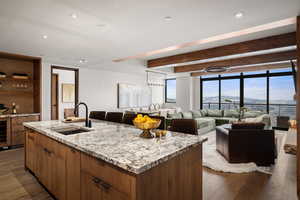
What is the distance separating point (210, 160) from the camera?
346 cm

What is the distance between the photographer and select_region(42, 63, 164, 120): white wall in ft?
17.2

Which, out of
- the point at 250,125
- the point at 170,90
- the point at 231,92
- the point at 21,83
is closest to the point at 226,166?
the point at 250,125

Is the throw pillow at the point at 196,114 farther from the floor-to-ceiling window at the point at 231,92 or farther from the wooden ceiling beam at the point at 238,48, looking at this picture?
the wooden ceiling beam at the point at 238,48

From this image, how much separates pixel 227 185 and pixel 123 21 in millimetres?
2888

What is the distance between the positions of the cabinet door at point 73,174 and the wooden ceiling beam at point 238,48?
4300 mm

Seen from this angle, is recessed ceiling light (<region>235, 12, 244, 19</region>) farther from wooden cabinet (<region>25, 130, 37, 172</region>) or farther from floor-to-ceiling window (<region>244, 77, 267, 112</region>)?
floor-to-ceiling window (<region>244, 77, 267, 112</region>)

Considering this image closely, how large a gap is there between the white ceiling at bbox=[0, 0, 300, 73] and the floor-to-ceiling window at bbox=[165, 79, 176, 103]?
606cm

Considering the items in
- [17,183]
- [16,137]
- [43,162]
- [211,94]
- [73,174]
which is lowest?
[17,183]

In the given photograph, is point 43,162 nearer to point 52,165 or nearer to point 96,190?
point 52,165

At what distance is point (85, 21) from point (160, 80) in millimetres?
6489

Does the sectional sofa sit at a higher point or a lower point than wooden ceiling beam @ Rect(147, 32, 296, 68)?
lower

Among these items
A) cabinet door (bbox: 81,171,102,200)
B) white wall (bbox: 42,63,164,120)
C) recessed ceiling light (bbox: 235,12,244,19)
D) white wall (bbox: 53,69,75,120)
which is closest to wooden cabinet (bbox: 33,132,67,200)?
cabinet door (bbox: 81,171,102,200)

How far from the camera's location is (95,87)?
638 cm

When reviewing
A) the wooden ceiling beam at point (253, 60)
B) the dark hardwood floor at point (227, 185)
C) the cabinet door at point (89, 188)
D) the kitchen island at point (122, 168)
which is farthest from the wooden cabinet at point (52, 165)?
the wooden ceiling beam at point (253, 60)
